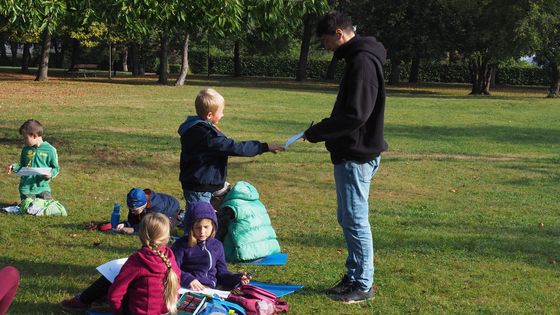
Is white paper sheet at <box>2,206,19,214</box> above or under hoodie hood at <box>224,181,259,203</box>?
under

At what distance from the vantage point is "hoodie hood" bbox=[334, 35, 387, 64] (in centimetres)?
575

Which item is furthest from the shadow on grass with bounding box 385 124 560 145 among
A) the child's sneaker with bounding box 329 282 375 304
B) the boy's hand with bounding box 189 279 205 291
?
the boy's hand with bounding box 189 279 205 291

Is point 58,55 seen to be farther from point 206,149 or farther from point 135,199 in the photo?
point 206,149

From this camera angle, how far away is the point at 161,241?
5.07 m

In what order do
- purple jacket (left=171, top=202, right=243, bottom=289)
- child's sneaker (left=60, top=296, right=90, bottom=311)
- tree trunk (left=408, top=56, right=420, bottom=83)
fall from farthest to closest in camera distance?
tree trunk (left=408, top=56, right=420, bottom=83) → purple jacket (left=171, top=202, right=243, bottom=289) → child's sneaker (left=60, top=296, right=90, bottom=311)

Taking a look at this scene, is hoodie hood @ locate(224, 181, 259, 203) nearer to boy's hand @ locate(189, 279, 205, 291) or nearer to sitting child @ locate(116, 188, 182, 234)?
sitting child @ locate(116, 188, 182, 234)

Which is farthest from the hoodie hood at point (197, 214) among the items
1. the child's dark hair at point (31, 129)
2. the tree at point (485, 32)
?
the tree at point (485, 32)

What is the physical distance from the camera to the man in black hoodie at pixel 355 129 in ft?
18.7

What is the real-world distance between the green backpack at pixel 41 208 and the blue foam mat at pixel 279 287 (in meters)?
3.60

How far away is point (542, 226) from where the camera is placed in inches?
374

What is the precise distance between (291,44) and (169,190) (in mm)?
62599

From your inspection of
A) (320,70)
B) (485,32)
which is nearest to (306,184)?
(485,32)

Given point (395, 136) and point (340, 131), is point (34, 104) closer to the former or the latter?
point (395, 136)

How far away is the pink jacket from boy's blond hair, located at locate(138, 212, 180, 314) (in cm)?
3
